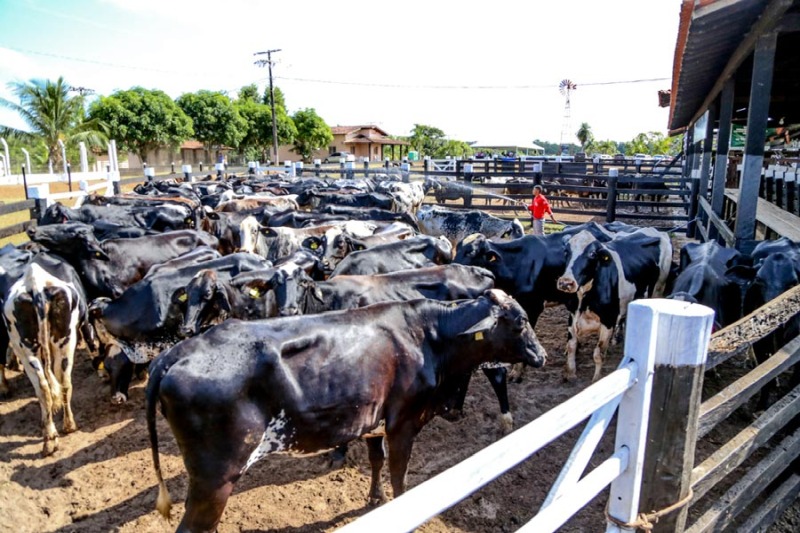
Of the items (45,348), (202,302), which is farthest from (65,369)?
(202,302)

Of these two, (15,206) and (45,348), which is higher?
(15,206)

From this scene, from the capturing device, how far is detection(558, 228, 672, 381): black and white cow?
6320mm

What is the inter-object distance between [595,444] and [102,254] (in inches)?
264

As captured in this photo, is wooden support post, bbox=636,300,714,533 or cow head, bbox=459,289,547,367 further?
cow head, bbox=459,289,547,367

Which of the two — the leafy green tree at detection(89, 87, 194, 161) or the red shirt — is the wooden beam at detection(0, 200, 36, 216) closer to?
the red shirt

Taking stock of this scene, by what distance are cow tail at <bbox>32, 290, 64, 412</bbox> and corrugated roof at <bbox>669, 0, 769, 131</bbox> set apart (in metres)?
6.49

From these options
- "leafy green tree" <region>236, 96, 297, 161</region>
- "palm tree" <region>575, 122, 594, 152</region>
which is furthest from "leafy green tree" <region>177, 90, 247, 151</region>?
"palm tree" <region>575, 122, 594, 152</region>

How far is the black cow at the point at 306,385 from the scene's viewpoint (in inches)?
124

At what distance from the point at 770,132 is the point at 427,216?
17727mm

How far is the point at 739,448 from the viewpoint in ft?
8.33

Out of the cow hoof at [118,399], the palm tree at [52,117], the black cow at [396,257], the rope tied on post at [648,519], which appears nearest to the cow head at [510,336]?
the rope tied on post at [648,519]

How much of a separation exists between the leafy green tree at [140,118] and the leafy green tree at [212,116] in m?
3.42

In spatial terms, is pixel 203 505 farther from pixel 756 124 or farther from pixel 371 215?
pixel 371 215

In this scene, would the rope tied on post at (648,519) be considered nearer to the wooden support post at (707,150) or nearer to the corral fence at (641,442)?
the corral fence at (641,442)
